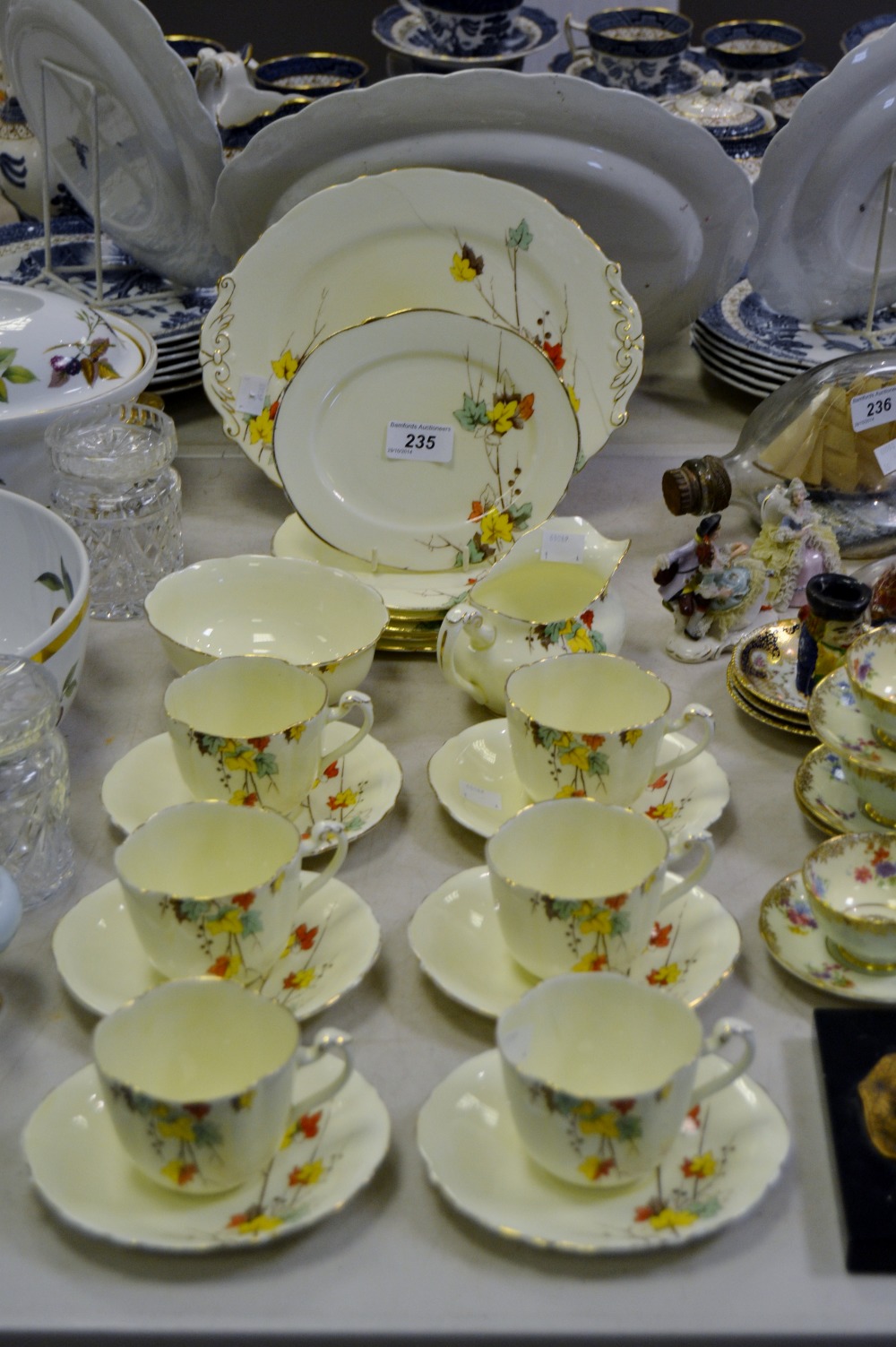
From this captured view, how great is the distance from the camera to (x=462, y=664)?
42.2 inches

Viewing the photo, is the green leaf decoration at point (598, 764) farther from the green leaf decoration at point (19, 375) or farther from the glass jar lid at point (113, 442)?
the green leaf decoration at point (19, 375)

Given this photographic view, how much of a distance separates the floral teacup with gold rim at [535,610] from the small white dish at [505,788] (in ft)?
0.19

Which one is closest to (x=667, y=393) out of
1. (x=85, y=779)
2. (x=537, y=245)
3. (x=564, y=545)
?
(x=537, y=245)

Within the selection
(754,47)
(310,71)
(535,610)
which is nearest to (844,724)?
(535,610)

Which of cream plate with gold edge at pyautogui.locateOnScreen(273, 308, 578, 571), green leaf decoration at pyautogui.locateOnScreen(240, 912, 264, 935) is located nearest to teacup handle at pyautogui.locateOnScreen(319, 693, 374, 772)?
green leaf decoration at pyautogui.locateOnScreen(240, 912, 264, 935)

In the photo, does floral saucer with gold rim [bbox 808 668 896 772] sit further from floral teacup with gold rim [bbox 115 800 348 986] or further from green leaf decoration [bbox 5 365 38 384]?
green leaf decoration [bbox 5 365 38 384]

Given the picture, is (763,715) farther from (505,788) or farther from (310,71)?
(310,71)

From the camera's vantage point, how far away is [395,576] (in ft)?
4.16

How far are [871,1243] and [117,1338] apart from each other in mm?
381

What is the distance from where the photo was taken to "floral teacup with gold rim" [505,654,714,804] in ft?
3.00

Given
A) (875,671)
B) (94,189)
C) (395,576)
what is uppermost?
(94,189)

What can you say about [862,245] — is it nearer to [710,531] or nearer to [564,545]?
[710,531]

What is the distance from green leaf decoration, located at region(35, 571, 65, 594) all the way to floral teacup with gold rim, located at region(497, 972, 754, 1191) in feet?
2.00

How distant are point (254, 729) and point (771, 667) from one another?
44 centimetres
